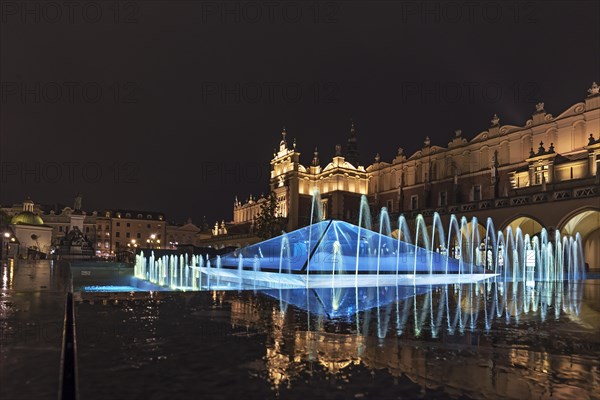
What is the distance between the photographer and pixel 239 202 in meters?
113

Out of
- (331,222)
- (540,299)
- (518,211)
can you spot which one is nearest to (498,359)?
(540,299)

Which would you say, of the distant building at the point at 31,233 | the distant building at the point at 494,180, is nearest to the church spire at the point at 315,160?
the distant building at the point at 494,180

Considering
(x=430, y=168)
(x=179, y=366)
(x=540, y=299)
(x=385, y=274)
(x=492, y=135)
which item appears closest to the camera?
(x=179, y=366)

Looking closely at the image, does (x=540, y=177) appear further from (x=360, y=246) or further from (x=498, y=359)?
(x=498, y=359)

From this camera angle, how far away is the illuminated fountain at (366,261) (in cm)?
1902

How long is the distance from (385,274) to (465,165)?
126 feet

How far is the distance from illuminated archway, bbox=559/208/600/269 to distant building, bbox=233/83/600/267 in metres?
0.06

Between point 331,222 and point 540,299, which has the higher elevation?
point 331,222

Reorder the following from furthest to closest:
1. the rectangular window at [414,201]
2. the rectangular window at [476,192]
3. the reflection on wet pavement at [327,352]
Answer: the rectangular window at [414,201] < the rectangular window at [476,192] < the reflection on wet pavement at [327,352]

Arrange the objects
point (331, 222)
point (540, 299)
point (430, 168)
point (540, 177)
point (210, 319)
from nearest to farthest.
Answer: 1. point (210, 319)
2. point (540, 299)
3. point (331, 222)
4. point (540, 177)
5. point (430, 168)

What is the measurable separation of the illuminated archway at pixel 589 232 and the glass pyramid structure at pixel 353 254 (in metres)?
11.1

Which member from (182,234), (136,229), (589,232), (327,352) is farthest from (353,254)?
(182,234)

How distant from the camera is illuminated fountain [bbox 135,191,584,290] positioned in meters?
19.0

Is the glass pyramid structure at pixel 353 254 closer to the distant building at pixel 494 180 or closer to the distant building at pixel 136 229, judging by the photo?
the distant building at pixel 494 180
